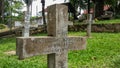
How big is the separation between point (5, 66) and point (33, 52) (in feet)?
11.0

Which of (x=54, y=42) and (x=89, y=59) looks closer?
(x=54, y=42)

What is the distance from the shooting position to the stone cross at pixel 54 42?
4.59 m

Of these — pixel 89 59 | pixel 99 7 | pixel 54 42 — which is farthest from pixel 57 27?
pixel 99 7

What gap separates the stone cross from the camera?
459 cm

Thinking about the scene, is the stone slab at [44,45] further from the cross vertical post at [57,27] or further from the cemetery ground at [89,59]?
the cemetery ground at [89,59]

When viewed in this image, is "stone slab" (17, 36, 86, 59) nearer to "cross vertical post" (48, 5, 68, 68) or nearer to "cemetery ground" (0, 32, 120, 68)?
"cross vertical post" (48, 5, 68, 68)

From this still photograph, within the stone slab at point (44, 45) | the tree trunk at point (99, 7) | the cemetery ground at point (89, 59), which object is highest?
the tree trunk at point (99, 7)

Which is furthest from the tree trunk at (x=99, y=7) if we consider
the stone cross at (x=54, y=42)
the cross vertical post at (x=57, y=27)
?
the cross vertical post at (x=57, y=27)

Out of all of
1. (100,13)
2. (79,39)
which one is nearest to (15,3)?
(100,13)

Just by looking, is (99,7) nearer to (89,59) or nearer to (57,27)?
(89,59)

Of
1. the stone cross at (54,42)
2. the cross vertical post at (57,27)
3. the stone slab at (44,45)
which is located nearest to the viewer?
the stone slab at (44,45)

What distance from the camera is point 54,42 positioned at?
16.2 feet

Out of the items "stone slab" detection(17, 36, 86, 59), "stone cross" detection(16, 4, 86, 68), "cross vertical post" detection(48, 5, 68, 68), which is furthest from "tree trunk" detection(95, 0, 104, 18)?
"cross vertical post" detection(48, 5, 68, 68)

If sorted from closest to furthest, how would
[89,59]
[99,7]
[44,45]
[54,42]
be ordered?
[44,45] < [54,42] < [89,59] < [99,7]
